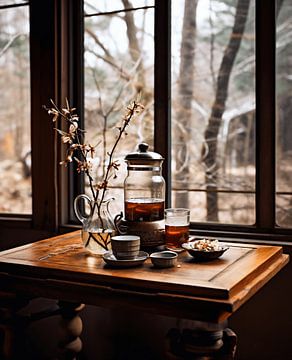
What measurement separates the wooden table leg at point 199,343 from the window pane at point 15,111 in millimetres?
1510

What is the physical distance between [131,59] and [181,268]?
136cm

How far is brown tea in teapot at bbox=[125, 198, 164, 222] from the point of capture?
191 centimetres

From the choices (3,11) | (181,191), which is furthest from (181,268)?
(3,11)

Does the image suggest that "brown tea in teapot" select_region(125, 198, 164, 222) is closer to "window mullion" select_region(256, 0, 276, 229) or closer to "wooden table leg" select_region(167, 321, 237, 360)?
"wooden table leg" select_region(167, 321, 237, 360)

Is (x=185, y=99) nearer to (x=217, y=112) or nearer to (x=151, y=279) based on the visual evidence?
(x=217, y=112)

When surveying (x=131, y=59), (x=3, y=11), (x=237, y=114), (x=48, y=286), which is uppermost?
(x=3, y=11)

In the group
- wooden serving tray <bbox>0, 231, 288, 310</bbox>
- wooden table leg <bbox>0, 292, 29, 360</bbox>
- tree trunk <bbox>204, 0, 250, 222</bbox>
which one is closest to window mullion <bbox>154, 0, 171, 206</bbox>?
tree trunk <bbox>204, 0, 250, 222</bbox>

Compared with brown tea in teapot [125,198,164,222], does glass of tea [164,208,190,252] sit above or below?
→ below

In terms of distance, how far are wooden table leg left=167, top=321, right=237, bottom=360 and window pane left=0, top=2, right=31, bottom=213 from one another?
1.51m

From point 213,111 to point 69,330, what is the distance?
50.4 inches

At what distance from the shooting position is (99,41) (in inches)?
106

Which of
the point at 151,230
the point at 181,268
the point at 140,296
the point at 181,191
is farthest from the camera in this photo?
the point at 181,191

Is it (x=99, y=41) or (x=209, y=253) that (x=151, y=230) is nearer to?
(x=209, y=253)

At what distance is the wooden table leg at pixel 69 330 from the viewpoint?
220 cm
